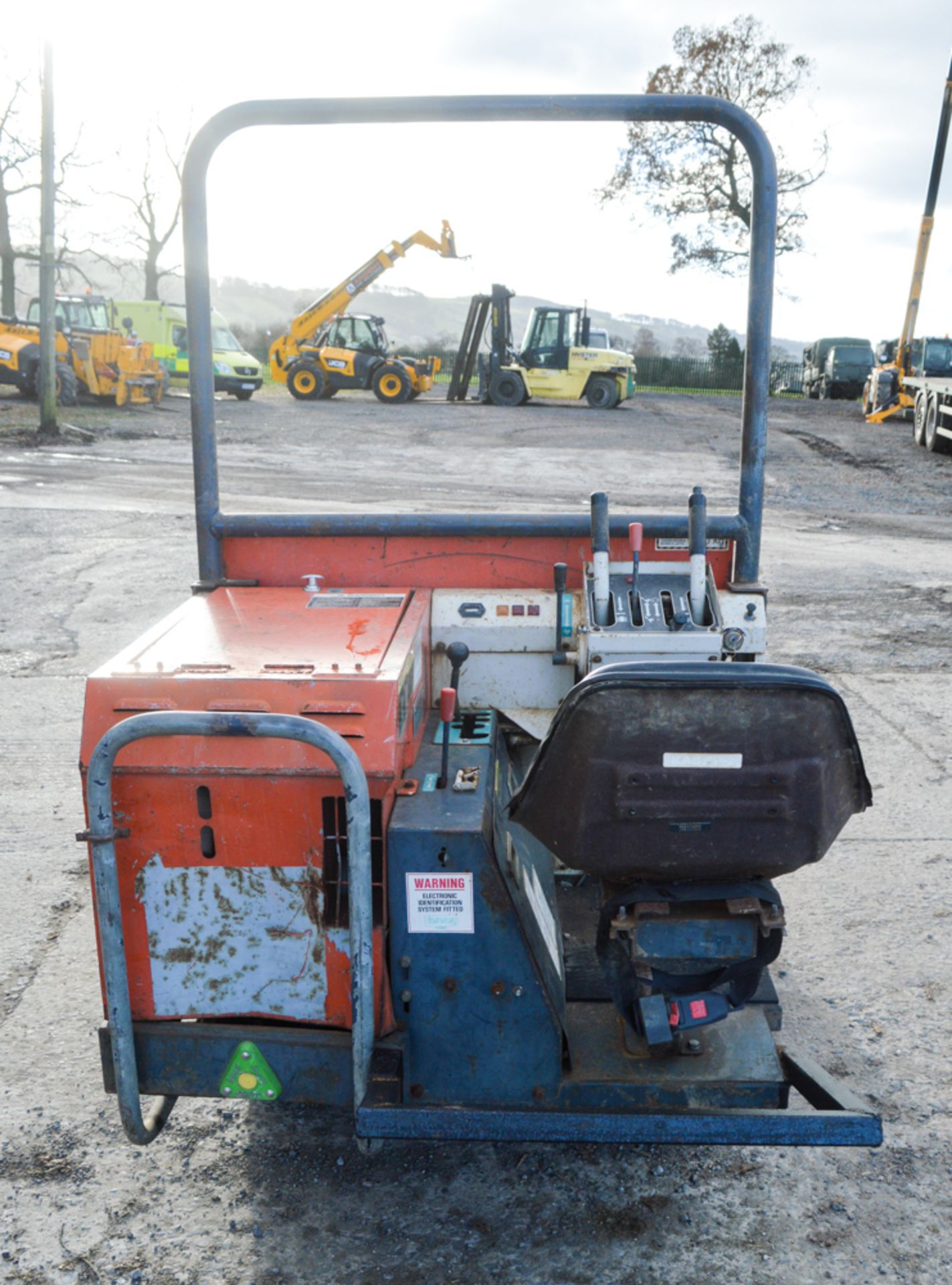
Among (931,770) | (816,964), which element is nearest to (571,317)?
(931,770)

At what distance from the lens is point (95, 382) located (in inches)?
815

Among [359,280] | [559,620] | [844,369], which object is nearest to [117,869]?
[559,620]

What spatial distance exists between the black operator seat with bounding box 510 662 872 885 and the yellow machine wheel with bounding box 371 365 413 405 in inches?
872

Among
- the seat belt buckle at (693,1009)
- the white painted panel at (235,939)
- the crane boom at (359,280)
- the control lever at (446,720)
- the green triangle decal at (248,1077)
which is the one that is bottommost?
the green triangle decal at (248,1077)

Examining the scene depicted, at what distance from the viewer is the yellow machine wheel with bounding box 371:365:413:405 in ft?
77.3

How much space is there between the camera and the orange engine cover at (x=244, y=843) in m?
2.30

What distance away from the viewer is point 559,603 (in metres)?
3.30

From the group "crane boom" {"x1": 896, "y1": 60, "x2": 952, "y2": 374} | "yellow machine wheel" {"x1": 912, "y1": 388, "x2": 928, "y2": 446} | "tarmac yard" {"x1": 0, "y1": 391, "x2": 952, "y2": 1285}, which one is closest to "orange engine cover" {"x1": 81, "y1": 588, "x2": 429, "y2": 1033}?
"tarmac yard" {"x1": 0, "y1": 391, "x2": 952, "y2": 1285}

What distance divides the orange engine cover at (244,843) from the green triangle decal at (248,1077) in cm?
8

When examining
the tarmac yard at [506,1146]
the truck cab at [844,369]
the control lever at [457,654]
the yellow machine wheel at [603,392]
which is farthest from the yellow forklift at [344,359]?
the control lever at [457,654]

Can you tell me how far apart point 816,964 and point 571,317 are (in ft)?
Result: 67.8

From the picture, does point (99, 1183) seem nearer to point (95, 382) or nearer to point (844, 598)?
point (844, 598)

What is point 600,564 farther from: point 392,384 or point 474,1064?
point 392,384

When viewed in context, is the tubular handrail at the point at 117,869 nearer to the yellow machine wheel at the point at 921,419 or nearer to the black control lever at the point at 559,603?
the black control lever at the point at 559,603
